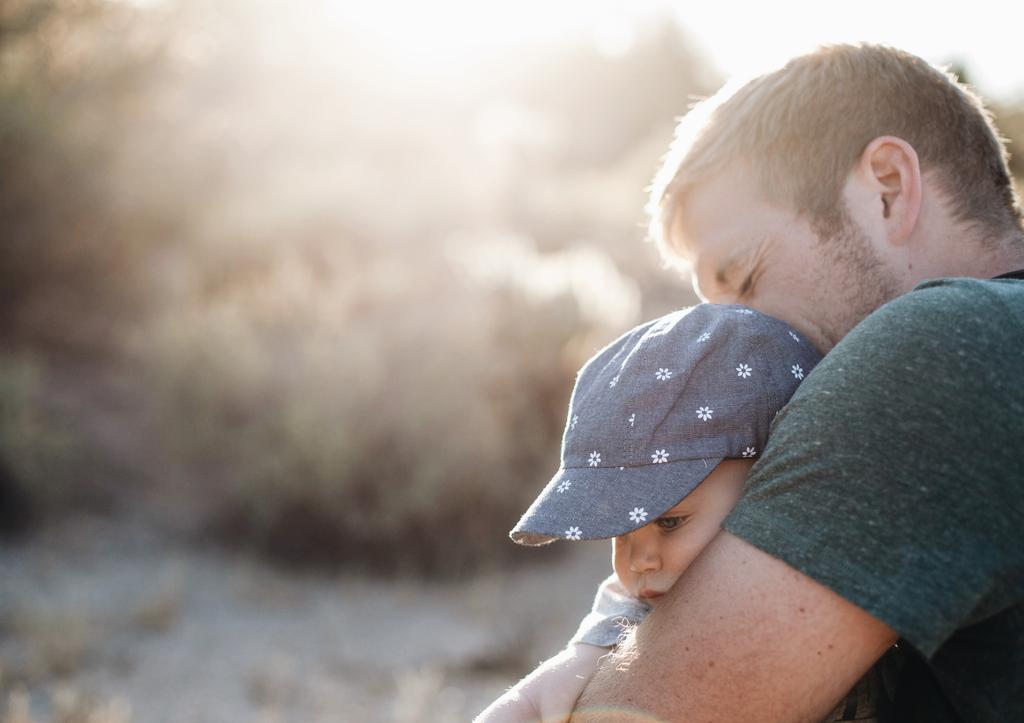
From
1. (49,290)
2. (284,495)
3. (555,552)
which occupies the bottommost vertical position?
(555,552)

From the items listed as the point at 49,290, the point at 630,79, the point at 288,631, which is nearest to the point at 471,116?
the point at 630,79

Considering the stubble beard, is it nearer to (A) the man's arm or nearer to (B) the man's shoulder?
(B) the man's shoulder

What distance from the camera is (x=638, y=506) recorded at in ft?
4.81

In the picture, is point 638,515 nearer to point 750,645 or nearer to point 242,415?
point 750,645

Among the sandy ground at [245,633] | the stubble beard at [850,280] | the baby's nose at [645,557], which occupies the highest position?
the stubble beard at [850,280]

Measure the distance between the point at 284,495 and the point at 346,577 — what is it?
0.68 meters


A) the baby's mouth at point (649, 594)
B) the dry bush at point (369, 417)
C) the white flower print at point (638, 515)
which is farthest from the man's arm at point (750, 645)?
the dry bush at point (369, 417)

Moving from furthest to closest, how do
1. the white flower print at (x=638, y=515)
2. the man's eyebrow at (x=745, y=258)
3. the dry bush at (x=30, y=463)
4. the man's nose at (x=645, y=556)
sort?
the dry bush at (x=30, y=463), the man's eyebrow at (x=745, y=258), the man's nose at (x=645, y=556), the white flower print at (x=638, y=515)

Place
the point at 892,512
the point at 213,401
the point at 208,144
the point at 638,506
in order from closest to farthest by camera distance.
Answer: the point at 892,512 → the point at 638,506 → the point at 213,401 → the point at 208,144

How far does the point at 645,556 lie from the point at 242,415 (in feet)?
18.4

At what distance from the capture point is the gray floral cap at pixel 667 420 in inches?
58.0

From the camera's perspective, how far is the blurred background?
198 inches

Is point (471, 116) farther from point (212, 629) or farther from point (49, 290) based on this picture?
point (212, 629)

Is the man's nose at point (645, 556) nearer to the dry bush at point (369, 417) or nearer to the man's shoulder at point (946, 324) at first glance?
the man's shoulder at point (946, 324)
